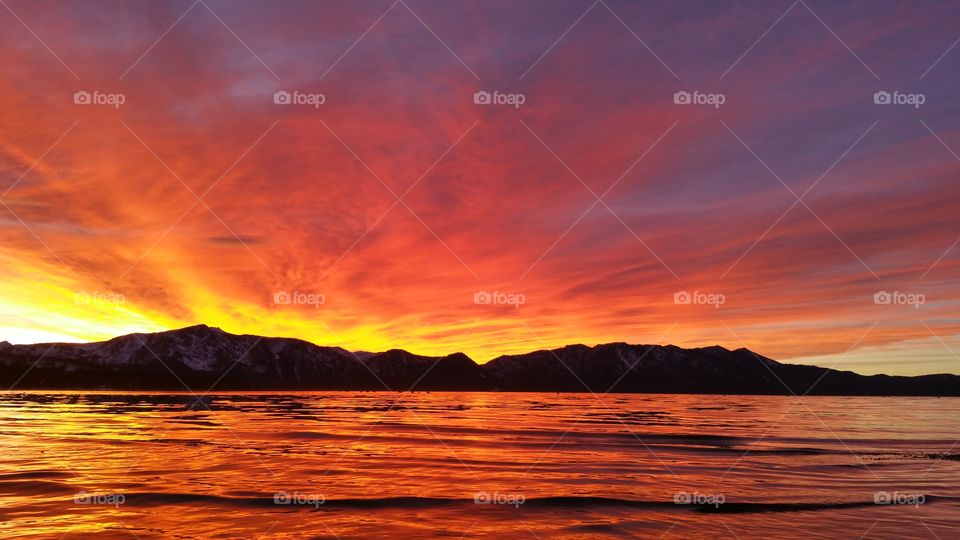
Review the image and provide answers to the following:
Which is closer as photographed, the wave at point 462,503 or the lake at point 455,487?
the lake at point 455,487

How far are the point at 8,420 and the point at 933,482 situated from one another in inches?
2723

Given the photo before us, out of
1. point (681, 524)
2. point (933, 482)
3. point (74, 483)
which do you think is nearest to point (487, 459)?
point (681, 524)

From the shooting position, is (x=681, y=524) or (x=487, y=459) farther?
(x=487, y=459)

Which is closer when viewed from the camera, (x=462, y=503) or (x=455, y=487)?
(x=462, y=503)

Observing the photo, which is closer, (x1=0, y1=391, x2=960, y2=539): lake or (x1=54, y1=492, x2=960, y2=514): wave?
(x1=0, y1=391, x2=960, y2=539): lake

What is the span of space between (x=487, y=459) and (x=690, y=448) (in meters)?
16.1

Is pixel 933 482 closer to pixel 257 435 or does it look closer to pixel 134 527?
pixel 134 527

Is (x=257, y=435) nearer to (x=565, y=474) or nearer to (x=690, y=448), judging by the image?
(x=565, y=474)

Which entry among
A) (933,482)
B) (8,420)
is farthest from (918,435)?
(8,420)

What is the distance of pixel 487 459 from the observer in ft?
113

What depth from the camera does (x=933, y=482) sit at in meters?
→ 29.2

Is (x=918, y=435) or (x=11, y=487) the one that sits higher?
(x=11, y=487)

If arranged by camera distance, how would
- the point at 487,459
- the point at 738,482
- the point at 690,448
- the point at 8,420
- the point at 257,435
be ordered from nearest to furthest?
1. the point at 738,482
2. the point at 487,459
3. the point at 690,448
4. the point at 257,435
5. the point at 8,420

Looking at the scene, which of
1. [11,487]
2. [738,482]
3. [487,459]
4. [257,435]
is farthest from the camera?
[257,435]
